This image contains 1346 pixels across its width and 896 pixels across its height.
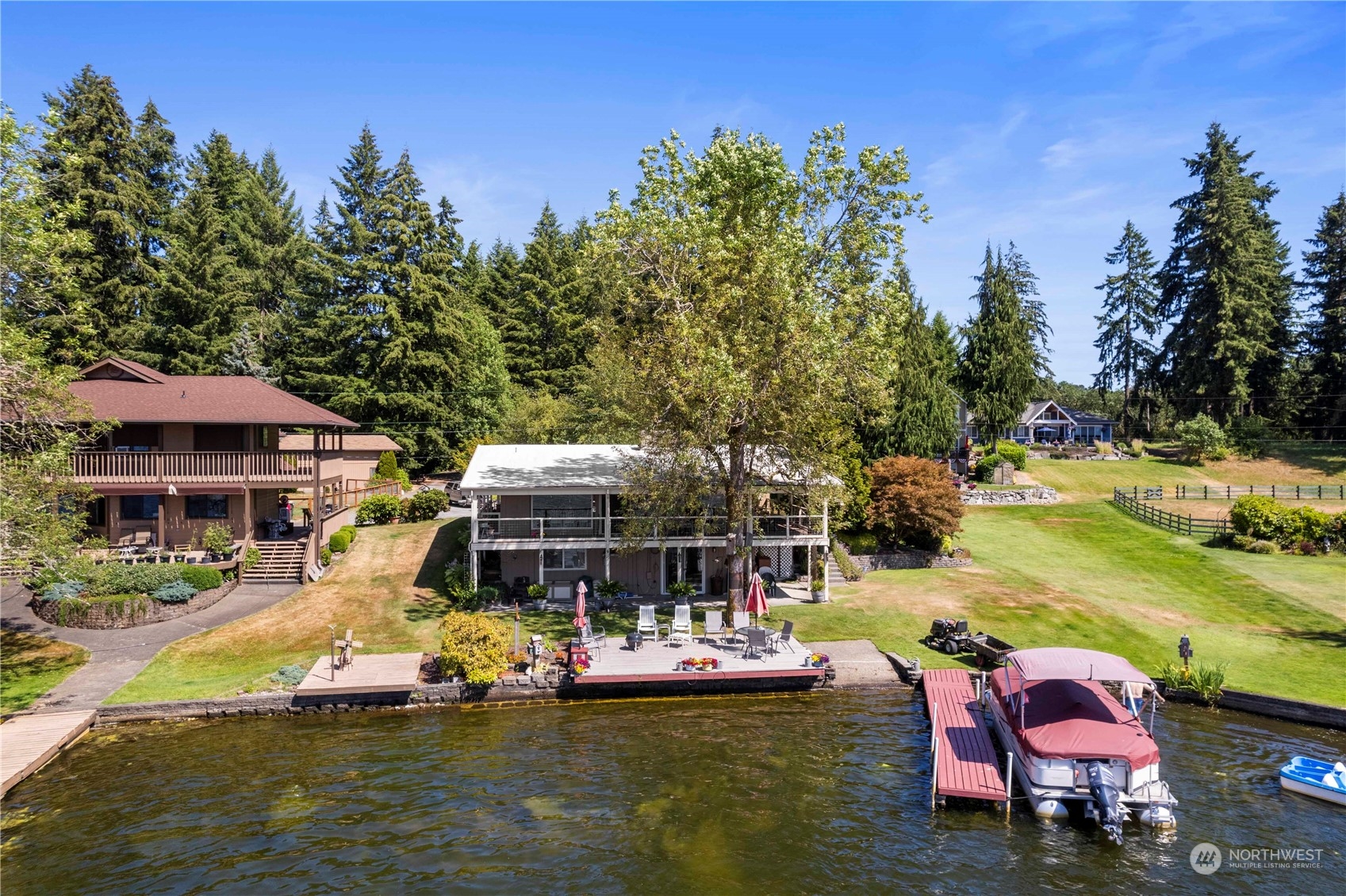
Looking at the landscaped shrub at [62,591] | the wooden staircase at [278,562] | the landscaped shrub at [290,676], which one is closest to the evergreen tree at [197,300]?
the wooden staircase at [278,562]

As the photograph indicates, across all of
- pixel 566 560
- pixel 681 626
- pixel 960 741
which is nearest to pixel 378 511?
pixel 566 560

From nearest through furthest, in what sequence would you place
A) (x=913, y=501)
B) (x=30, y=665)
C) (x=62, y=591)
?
(x=30, y=665) < (x=62, y=591) < (x=913, y=501)

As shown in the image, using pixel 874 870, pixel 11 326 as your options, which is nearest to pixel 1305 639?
pixel 874 870

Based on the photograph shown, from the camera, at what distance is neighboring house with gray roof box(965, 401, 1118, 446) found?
7475cm

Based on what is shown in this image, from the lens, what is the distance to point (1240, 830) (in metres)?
14.5

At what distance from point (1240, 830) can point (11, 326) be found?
1223 inches

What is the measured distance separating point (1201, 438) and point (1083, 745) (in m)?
53.5

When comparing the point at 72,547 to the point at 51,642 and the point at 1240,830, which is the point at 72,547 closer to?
the point at 51,642

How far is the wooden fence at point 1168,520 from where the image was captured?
39253 millimetres

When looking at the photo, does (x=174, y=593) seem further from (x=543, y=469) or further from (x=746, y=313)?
(x=746, y=313)

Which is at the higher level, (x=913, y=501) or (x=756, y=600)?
(x=913, y=501)

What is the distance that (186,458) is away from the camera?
3084cm

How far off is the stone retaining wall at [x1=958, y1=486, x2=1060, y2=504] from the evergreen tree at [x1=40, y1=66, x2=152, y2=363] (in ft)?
183

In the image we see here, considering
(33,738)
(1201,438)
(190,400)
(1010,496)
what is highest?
(190,400)
